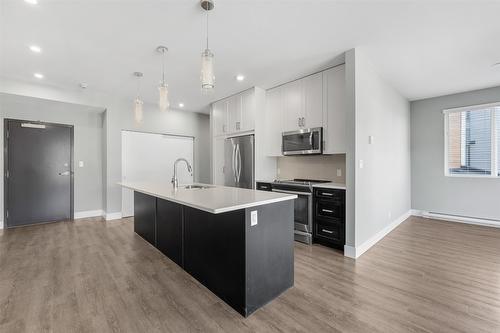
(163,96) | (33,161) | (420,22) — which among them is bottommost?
(33,161)

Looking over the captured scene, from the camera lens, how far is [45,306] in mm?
1919

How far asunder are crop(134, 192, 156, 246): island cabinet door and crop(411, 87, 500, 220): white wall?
5.53m

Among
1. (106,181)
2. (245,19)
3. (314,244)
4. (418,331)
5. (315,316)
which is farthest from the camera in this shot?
(106,181)

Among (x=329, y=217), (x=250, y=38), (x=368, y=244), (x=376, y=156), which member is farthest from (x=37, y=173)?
(x=376, y=156)

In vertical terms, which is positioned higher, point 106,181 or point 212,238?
point 106,181

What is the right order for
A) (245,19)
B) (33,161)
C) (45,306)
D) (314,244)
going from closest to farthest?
(45,306), (245,19), (314,244), (33,161)

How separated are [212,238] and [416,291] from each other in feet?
6.46

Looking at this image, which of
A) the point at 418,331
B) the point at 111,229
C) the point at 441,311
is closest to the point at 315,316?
the point at 418,331

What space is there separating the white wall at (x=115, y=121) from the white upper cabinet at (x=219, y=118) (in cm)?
110

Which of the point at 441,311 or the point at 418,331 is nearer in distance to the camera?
the point at 418,331

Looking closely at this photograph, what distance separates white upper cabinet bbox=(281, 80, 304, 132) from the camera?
3.85 m

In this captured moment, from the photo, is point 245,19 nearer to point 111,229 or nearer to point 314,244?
point 314,244

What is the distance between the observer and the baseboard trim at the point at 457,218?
4328mm

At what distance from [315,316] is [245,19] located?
2.75m
